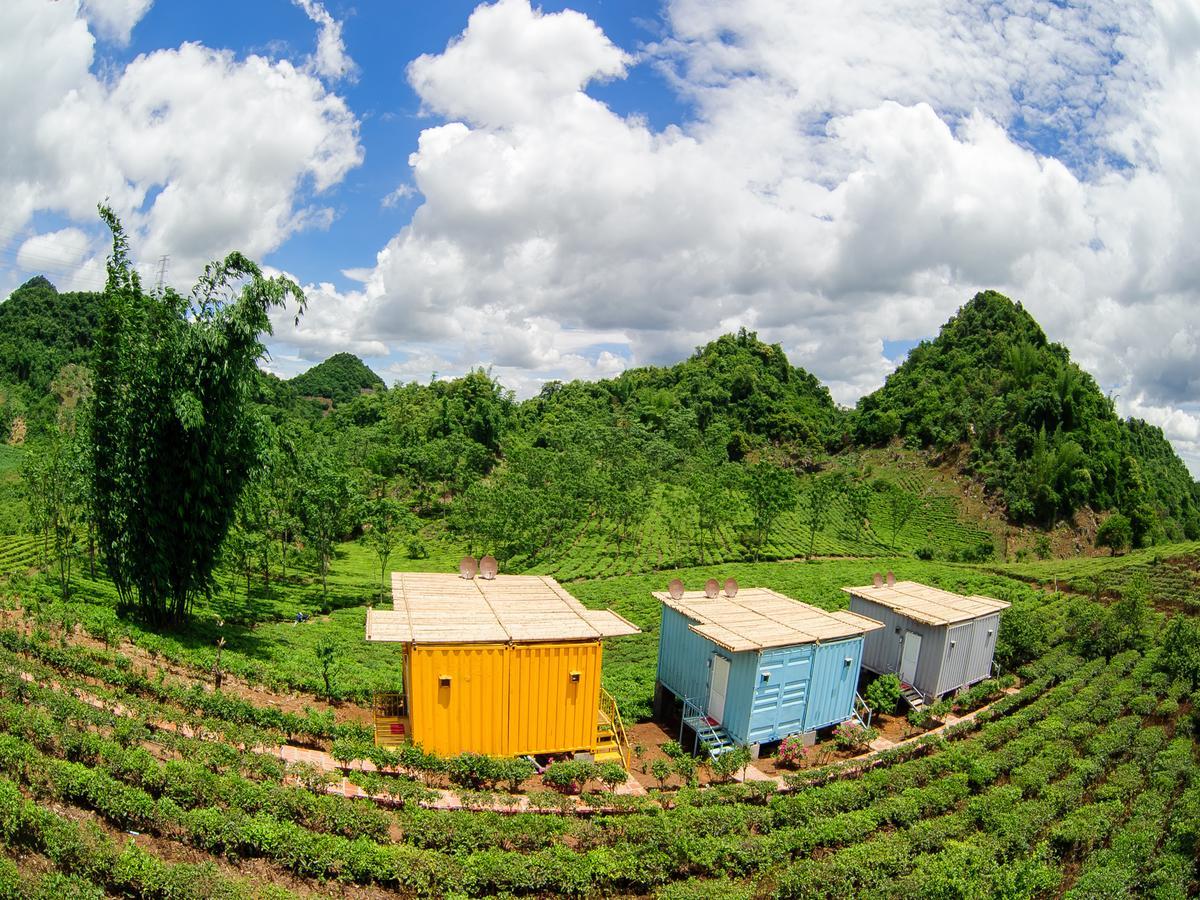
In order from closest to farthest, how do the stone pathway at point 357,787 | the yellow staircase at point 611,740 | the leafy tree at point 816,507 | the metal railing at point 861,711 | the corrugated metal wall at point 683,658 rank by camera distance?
the stone pathway at point 357,787, the yellow staircase at point 611,740, the corrugated metal wall at point 683,658, the metal railing at point 861,711, the leafy tree at point 816,507

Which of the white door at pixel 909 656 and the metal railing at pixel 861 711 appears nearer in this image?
Answer: the metal railing at pixel 861 711

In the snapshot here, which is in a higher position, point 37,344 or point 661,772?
point 37,344

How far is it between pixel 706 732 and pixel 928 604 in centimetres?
1067

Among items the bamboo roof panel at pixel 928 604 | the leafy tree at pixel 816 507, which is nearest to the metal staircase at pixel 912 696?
the bamboo roof panel at pixel 928 604

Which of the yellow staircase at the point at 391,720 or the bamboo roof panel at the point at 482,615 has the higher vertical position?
the bamboo roof panel at the point at 482,615

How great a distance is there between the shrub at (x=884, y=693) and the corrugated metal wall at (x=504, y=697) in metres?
9.80

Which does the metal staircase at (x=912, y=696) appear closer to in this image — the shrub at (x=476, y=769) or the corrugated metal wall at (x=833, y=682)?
the corrugated metal wall at (x=833, y=682)

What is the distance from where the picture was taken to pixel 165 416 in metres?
19.0

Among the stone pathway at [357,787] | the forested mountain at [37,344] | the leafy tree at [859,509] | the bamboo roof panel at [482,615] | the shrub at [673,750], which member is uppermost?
the forested mountain at [37,344]

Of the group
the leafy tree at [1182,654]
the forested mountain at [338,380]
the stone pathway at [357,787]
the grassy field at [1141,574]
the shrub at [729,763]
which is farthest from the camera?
the forested mountain at [338,380]

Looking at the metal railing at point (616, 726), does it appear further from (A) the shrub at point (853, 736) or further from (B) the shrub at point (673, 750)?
(A) the shrub at point (853, 736)

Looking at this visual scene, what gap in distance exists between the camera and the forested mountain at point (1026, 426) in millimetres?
73188

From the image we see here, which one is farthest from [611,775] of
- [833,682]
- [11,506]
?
[11,506]

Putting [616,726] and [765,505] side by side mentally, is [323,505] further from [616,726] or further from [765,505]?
[765,505]
